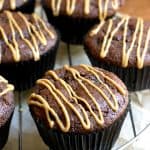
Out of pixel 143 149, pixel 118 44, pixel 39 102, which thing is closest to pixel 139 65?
pixel 118 44

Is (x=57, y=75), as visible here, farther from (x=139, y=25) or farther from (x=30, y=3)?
(x=30, y=3)

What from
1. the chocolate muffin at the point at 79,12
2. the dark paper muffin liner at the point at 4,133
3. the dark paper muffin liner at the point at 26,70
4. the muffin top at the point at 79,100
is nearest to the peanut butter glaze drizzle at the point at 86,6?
the chocolate muffin at the point at 79,12

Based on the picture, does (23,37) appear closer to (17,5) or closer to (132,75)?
(17,5)

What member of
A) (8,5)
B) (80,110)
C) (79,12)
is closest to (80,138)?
(80,110)

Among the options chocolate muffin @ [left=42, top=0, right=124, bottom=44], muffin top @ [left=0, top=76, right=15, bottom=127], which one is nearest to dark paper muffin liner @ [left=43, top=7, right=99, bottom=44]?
chocolate muffin @ [left=42, top=0, right=124, bottom=44]

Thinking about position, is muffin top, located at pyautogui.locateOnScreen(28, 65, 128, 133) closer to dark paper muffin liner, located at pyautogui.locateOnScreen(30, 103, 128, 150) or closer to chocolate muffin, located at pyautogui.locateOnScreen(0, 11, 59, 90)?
dark paper muffin liner, located at pyautogui.locateOnScreen(30, 103, 128, 150)

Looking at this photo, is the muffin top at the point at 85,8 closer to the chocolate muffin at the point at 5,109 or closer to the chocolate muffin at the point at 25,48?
the chocolate muffin at the point at 25,48

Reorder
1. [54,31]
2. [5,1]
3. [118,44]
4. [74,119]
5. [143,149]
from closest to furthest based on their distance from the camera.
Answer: [74,119] < [143,149] < [118,44] < [54,31] < [5,1]
